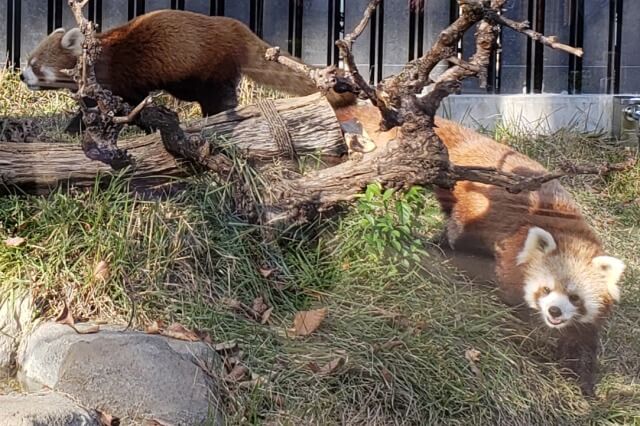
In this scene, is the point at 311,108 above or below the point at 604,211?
above

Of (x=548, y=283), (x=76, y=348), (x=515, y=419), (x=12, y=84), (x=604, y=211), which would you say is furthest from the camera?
(x=12, y=84)

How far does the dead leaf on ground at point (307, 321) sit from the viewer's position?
3542mm

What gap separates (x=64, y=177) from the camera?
392 cm

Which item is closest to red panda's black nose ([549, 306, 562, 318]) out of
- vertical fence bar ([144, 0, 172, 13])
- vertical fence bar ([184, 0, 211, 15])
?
vertical fence bar ([184, 0, 211, 15])

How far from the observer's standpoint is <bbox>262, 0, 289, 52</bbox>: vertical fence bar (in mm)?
4035

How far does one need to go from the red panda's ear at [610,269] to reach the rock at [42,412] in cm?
217

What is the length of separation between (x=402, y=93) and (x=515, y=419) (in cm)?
134

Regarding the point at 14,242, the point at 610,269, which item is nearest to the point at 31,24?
the point at 14,242

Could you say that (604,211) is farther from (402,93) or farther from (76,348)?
(76,348)

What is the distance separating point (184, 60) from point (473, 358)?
2.62 metres

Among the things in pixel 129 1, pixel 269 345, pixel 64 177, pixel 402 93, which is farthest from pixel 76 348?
pixel 129 1

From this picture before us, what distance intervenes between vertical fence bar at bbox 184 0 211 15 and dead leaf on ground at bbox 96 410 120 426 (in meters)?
2.15

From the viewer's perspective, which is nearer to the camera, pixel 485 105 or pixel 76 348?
pixel 76 348

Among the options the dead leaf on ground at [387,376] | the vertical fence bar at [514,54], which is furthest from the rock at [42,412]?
the vertical fence bar at [514,54]
